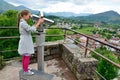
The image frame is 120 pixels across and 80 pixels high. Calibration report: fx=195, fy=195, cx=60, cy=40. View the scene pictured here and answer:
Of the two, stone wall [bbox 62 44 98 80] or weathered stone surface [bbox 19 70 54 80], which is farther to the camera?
stone wall [bbox 62 44 98 80]

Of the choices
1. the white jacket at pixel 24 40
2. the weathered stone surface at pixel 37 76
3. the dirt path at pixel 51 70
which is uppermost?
the white jacket at pixel 24 40

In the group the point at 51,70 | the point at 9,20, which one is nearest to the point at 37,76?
the point at 51,70

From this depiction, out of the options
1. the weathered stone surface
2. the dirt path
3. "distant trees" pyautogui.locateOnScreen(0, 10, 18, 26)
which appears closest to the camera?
the weathered stone surface

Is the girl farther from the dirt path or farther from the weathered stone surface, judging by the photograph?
the dirt path

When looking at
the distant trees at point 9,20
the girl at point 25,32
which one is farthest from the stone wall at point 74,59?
the distant trees at point 9,20

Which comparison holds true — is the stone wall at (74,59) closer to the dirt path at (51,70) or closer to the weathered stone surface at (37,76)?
the dirt path at (51,70)

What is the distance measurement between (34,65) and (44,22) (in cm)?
217

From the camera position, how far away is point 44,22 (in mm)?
3732

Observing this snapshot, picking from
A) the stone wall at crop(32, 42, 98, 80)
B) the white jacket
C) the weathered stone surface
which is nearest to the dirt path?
the stone wall at crop(32, 42, 98, 80)

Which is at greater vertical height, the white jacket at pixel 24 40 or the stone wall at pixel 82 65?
the white jacket at pixel 24 40

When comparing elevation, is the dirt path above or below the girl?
below

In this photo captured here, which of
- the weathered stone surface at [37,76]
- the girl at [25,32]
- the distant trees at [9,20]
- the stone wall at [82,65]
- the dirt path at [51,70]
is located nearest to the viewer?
the girl at [25,32]

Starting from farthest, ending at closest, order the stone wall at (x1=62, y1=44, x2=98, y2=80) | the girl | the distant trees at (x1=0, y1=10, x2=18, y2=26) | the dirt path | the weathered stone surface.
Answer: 1. the distant trees at (x1=0, y1=10, x2=18, y2=26)
2. the dirt path
3. the stone wall at (x1=62, y1=44, x2=98, y2=80)
4. the weathered stone surface
5. the girl

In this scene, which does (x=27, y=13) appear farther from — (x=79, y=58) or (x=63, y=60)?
(x=63, y=60)
